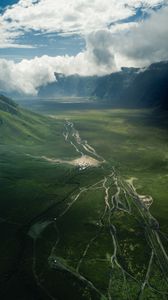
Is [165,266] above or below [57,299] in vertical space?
above

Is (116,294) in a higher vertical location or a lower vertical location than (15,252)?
lower

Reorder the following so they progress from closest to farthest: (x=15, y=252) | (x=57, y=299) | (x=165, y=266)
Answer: (x=57, y=299), (x=165, y=266), (x=15, y=252)

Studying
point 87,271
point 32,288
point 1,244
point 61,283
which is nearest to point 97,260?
point 87,271

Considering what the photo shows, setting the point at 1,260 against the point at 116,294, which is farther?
the point at 1,260

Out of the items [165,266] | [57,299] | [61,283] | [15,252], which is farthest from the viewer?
[15,252]

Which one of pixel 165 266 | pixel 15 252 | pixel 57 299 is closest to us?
pixel 57 299

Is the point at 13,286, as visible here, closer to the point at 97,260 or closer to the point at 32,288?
the point at 32,288

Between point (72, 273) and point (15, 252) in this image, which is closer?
point (72, 273)

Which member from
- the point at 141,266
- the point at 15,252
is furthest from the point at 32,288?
the point at 141,266

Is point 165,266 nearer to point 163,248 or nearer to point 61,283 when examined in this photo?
point 163,248
